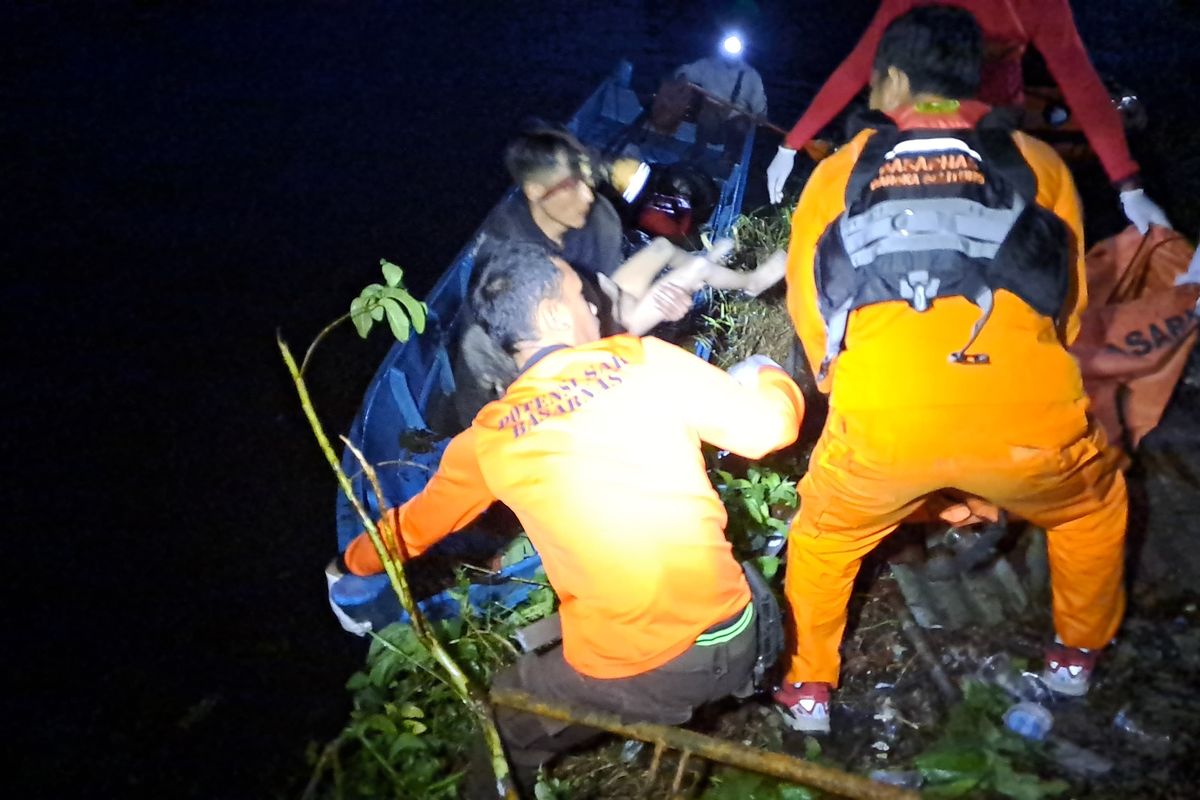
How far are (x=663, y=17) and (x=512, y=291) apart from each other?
806cm

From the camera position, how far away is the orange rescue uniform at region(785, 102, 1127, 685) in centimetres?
205

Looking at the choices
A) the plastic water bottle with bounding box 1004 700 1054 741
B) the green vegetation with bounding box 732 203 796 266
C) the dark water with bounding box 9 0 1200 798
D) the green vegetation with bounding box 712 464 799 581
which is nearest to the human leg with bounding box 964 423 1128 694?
the plastic water bottle with bounding box 1004 700 1054 741

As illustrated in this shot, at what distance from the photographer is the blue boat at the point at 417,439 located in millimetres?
2951

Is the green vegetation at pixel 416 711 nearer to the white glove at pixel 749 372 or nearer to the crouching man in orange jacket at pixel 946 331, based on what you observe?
the white glove at pixel 749 372

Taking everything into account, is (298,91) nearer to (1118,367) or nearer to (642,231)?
(642,231)

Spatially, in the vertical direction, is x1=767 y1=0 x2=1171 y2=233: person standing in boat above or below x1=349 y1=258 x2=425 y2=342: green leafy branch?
above

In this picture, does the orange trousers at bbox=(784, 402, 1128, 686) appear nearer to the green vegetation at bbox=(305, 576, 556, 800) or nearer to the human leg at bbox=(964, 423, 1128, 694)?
the human leg at bbox=(964, 423, 1128, 694)

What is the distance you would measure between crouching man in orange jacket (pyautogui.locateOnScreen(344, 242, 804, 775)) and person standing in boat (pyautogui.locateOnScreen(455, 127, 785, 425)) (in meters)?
0.75

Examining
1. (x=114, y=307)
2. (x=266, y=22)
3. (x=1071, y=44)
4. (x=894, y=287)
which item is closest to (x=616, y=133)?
(x=1071, y=44)

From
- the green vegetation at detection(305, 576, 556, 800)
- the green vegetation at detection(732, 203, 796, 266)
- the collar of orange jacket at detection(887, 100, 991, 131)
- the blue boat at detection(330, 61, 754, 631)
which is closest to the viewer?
the collar of orange jacket at detection(887, 100, 991, 131)

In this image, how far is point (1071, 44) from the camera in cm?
344

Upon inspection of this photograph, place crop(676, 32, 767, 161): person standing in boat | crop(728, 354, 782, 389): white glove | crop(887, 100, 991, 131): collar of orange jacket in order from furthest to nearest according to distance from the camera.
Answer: crop(676, 32, 767, 161): person standing in boat < crop(728, 354, 782, 389): white glove < crop(887, 100, 991, 131): collar of orange jacket

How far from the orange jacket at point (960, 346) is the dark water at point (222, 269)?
2652mm

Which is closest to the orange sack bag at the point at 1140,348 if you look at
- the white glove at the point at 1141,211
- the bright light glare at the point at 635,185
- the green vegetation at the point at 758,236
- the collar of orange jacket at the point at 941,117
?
the white glove at the point at 1141,211
